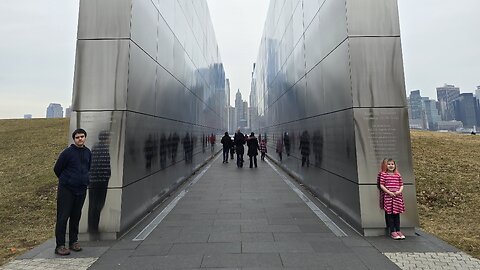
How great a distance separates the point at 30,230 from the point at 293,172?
354 inches

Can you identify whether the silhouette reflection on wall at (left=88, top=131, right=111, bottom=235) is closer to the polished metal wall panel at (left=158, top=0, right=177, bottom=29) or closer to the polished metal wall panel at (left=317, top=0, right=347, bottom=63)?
the polished metal wall panel at (left=158, top=0, right=177, bottom=29)

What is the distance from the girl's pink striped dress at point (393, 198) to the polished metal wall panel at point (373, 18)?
2787mm

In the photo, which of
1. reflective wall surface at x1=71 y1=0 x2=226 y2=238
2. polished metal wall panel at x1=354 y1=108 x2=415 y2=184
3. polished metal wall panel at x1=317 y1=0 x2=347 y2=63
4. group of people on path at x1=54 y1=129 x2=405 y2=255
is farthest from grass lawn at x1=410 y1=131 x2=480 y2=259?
reflective wall surface at x1=71 y1=0 x2=226 y2=238

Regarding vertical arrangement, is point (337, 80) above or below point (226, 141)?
above

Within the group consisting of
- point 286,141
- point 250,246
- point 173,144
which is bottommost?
point 250,246

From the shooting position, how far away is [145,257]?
423cm

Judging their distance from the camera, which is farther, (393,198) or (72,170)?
(393,198)

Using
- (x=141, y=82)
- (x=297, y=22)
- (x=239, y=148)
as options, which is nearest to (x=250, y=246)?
(x=141, y=82)

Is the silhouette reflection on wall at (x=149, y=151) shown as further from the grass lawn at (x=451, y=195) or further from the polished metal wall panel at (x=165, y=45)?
the grass lawn at (x=451, y=195)

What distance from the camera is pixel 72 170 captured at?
4379 mm

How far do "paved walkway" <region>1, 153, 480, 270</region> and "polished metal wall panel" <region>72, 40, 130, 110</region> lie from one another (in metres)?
2.56

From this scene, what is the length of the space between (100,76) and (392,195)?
580 cm

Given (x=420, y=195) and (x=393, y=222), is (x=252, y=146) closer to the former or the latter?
→ (x=420, y=195)

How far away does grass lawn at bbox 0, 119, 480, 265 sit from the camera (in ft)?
17.6
